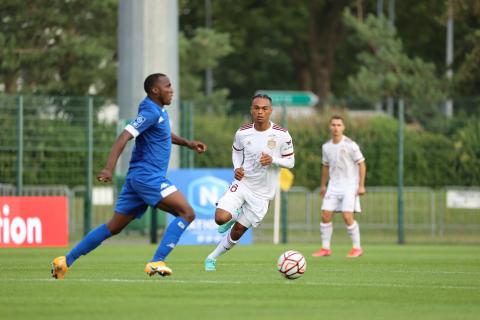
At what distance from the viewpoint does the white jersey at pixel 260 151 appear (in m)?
15.7

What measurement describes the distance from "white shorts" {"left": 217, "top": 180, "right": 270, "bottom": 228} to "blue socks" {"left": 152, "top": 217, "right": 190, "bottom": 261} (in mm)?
1374

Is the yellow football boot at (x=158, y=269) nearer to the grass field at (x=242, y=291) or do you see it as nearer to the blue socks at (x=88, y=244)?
Result: the grass field at (x=242, y=291)

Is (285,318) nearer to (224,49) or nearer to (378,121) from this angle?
(378,121)

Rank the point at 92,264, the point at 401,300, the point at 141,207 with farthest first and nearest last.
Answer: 1. the point at 92,264
2. the point at 141,207
3. the point at 401,300

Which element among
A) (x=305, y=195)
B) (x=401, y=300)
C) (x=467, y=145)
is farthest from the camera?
(x=305, y=195)

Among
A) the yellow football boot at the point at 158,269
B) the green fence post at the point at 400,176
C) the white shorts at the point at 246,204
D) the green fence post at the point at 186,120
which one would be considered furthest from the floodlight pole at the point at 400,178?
the yellow football boot at the point at 158,269

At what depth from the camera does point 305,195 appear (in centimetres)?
3125

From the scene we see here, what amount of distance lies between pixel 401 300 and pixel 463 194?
18.2 m

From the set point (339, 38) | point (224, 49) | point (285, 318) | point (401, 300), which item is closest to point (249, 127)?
point (401, 300)

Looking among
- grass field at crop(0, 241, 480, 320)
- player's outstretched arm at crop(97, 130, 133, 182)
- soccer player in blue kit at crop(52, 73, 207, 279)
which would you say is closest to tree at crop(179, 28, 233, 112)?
grass field at crop(0, 241, 480, 320)

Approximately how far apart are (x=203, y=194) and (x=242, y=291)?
45.6 ft

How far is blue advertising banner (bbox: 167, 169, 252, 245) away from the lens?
26.1 m

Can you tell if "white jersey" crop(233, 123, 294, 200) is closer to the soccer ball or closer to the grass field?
the grass field

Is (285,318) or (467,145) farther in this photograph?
(467,145)
